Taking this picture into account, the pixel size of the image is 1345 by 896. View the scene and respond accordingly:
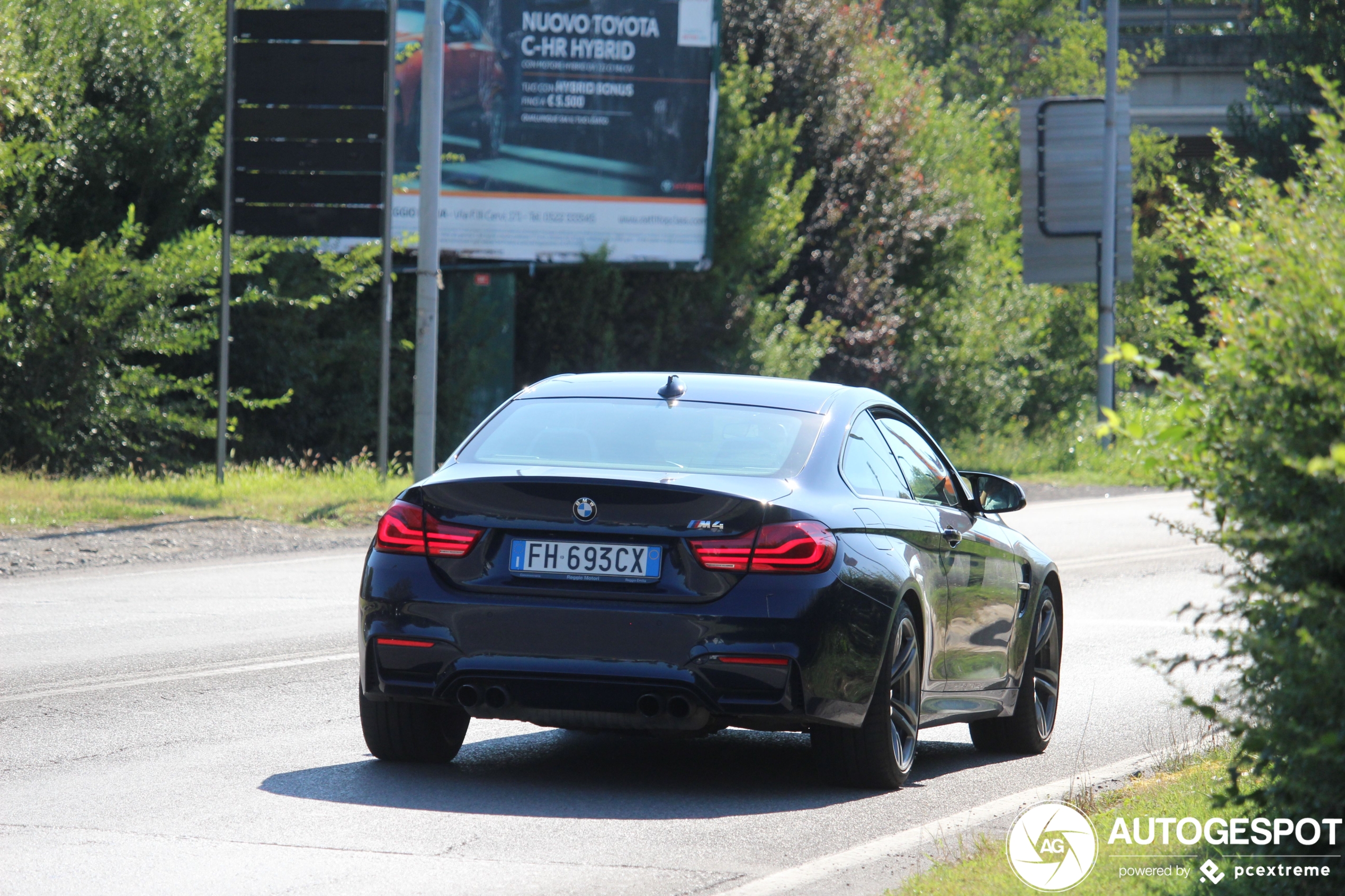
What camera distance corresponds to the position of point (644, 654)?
6.24 meters

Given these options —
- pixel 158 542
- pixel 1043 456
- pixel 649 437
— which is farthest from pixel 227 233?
pixel 1043 456

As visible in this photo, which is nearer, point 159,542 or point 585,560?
point 585,560

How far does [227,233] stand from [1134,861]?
17617mm

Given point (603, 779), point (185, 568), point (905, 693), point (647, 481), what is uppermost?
point (647, 481)

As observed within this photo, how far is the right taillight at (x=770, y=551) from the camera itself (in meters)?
6.25

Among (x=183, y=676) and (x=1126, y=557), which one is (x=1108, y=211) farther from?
(x=183, y=676)

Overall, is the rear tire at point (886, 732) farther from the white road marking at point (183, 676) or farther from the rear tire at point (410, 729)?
the white road marking at point (183, 676)

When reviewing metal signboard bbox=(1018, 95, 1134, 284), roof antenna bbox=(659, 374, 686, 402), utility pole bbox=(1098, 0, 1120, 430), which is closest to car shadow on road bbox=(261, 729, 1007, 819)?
roof antenna bbox=(659, 374, 686, 402)

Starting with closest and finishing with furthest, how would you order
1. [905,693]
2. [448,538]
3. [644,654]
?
1. [644,654]
2. [448,538]
3. [905,693]

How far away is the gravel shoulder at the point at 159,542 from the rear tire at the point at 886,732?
888 centimetres

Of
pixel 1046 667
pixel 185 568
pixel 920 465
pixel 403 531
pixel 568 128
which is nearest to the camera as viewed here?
pixel 403 531

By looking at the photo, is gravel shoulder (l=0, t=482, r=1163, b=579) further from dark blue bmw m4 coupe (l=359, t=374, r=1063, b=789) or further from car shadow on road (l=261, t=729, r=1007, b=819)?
dark blue bmw m4 coupe (l=359, t=374, r=1063, b=789)

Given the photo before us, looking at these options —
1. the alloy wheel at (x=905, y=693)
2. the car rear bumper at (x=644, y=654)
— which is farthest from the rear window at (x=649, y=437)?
the alloy wheel at (x=905, y=693)

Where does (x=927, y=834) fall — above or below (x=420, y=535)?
below
